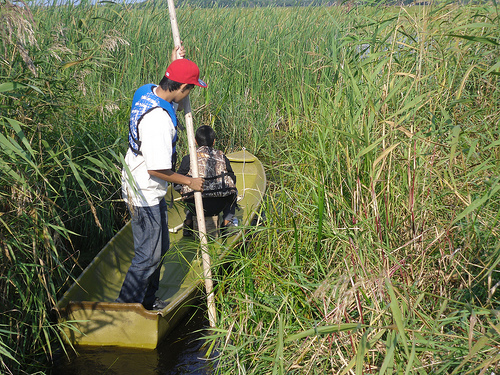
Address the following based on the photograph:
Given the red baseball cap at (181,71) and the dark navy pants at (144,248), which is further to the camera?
the dark navy pants at (144,248)

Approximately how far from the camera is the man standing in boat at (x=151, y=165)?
11.3ft

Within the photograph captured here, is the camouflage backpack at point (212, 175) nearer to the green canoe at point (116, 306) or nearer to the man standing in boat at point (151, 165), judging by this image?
the green canoe at point (116, 306)

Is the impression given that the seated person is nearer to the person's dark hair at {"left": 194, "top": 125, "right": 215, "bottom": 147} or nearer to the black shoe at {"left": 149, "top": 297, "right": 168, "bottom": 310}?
the person's dark hair at {"left": 194, "top": 125, "right": 215, "bottom": 147}

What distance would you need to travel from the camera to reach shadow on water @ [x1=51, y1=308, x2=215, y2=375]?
358 cm

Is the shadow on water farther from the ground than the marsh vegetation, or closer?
closer

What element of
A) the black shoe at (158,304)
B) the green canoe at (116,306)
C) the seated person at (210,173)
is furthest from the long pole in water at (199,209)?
the seated person at (210,173)

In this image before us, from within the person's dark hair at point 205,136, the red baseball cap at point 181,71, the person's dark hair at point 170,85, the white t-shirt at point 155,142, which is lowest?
the person's dark hair at point 205,136

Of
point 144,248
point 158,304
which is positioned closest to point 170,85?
point 144,248

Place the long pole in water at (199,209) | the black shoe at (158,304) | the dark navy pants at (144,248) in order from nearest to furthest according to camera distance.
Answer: the long pole in water at (199,209), the dark navy pants at (144,248), the black shoe at (158,304)

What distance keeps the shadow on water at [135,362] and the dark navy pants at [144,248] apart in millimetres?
419

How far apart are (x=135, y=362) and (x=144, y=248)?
872mm

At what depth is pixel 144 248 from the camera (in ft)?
12.3

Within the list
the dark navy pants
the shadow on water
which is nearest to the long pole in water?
the shadow on water

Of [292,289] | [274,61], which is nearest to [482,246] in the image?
[292,289]
